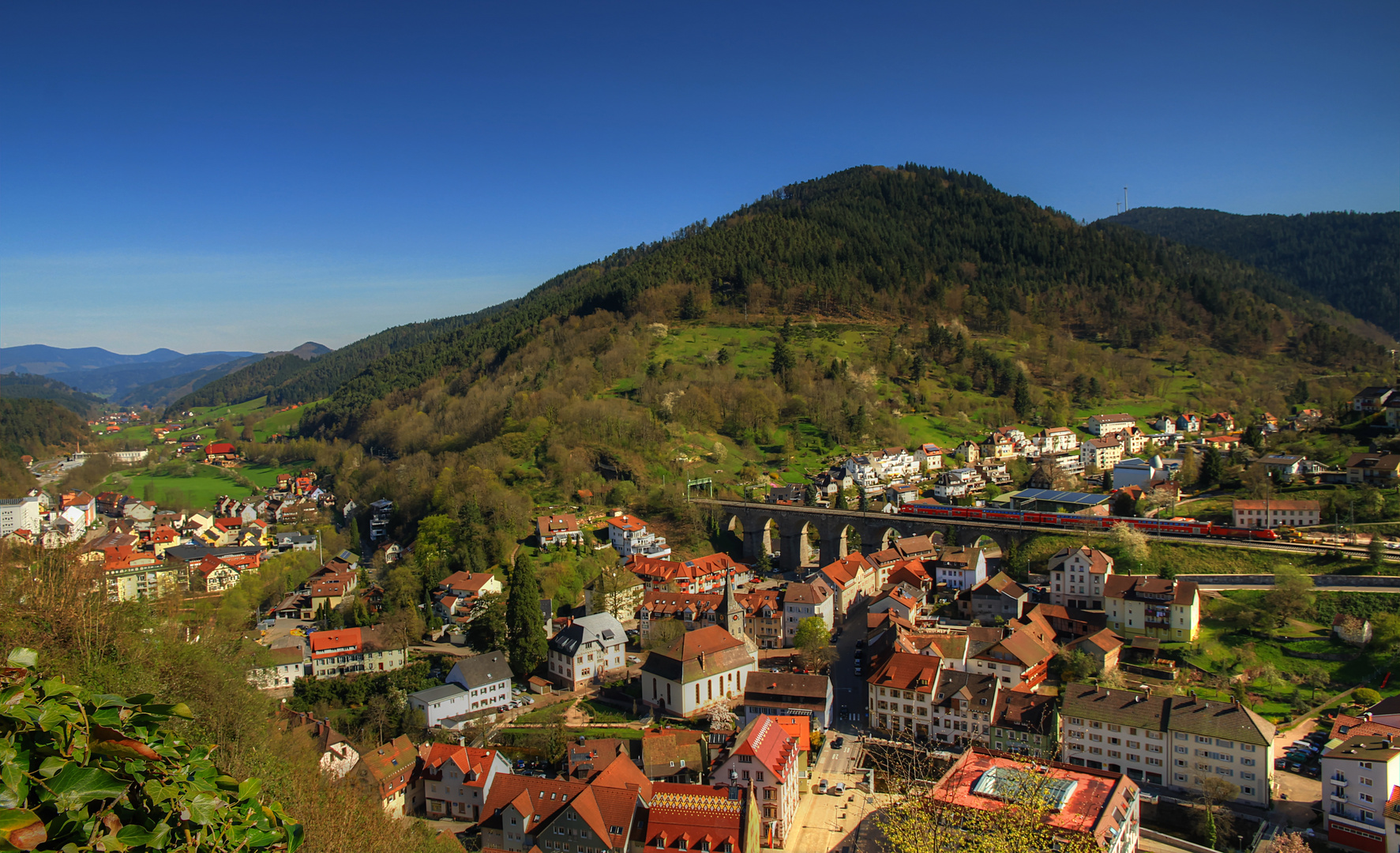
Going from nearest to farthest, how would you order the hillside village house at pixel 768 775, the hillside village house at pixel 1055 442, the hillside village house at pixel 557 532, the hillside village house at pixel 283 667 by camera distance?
1. the hillside village house at pixel 768 775
2. the hillside village house at pixel 283 667
3. the hillside village house at pixel 557 532
4. the hillside village house at pixel 1055 442

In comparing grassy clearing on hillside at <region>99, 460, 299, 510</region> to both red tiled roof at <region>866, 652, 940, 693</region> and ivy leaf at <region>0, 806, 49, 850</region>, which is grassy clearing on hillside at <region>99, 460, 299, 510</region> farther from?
ivy leaf at <region>0, 806, 49, 850</region>

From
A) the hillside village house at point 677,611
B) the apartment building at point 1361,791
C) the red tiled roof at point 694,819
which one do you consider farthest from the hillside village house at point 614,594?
the apartment building at point 1361,791

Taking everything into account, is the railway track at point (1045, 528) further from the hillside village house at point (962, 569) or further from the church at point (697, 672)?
the church at point (697, 672)

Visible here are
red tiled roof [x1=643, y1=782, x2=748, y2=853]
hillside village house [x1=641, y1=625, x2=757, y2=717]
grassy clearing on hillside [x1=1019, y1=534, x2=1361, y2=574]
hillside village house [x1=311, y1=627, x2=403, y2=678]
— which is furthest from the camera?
grassy clearing on hillside [x1=1019, y1=534, x2=1361, y2=574]

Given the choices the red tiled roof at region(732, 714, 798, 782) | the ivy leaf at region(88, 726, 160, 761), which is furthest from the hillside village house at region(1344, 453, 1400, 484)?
the ivy leaf at region(88, 726, 160, 761)

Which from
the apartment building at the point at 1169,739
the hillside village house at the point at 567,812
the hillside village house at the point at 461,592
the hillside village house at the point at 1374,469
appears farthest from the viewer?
the hillside village house at the point at 1374,469

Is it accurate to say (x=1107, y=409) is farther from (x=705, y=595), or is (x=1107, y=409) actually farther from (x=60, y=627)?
(x=60, y=627)
